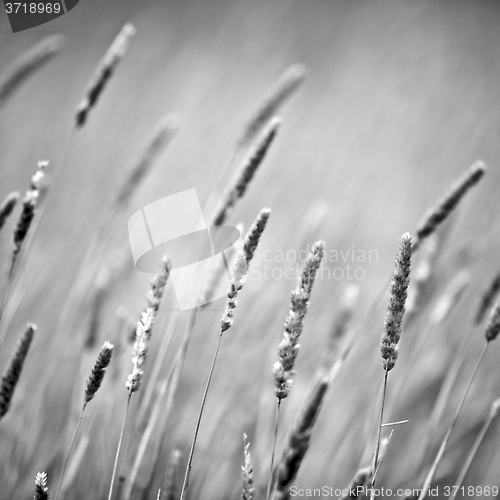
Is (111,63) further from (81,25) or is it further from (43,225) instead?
(81,25)

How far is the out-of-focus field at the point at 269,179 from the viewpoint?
1115 millimetres

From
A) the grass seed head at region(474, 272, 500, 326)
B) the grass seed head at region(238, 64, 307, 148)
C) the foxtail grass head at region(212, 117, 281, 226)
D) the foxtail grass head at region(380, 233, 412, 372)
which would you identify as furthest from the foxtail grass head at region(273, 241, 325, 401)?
the grass seed head at region(238, 64, 307, 148)

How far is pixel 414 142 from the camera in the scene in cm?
255

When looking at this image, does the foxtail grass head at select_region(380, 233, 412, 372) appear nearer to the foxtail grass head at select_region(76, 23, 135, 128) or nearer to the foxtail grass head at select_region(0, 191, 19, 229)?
the foxtail grass head at select_region(0, 191, 19, 229)

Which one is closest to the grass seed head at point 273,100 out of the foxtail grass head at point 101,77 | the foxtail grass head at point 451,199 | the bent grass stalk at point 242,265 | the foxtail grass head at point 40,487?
the foxtail grass head at point 101,77

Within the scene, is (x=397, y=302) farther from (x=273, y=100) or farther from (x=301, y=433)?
(x=273, y=100)

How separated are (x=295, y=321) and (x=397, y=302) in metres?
0.14

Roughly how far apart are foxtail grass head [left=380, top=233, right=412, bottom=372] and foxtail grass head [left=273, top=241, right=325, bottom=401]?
0.11m

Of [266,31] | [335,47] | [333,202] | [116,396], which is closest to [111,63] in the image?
[116,396]

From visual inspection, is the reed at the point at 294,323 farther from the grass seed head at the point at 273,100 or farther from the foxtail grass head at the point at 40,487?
the grass seed head at the point at 273,100

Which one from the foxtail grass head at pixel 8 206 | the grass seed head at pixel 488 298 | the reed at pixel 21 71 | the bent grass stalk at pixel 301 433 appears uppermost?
the reed at pixel 21 71

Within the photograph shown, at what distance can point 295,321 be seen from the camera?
535mm

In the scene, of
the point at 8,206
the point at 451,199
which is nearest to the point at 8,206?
the point at 8,206

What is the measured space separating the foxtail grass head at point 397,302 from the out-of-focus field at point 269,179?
48cm
